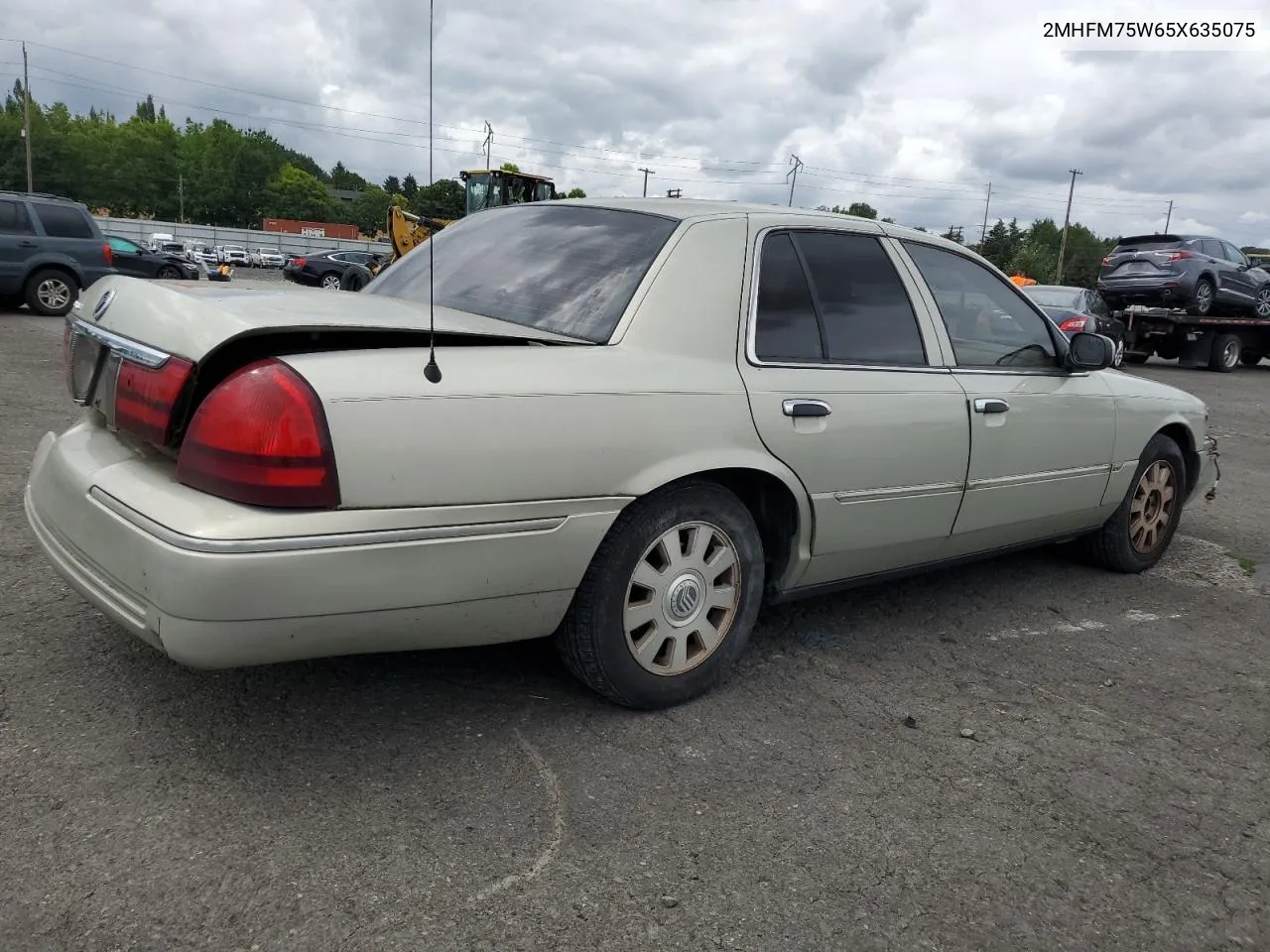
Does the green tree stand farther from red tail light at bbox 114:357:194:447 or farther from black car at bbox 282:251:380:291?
red tail light at bbox 114:357:194:447

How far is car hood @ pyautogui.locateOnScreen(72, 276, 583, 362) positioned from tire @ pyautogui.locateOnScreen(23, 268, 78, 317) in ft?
41.0

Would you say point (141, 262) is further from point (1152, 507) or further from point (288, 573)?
point (288, 573)

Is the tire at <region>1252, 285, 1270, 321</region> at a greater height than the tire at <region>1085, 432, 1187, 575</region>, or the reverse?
the tire at <region>1252, 285, 1270, 321</region>

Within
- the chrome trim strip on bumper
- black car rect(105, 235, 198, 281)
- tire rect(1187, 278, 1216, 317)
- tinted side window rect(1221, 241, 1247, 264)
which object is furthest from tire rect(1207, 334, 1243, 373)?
black car rect(105, 235, 198, 281)

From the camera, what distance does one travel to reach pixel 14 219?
13078 millimetres

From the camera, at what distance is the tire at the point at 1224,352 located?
18547mm

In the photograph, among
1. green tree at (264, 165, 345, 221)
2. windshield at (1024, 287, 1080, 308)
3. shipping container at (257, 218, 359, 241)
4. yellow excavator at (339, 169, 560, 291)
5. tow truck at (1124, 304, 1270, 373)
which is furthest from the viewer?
green tree at (264, 165, 345, 221)

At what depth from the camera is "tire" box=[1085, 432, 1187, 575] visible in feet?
15.2

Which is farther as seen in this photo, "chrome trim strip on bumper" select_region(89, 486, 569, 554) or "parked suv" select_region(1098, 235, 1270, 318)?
"parked suv" select_region(1098, 235, 1270, 318)

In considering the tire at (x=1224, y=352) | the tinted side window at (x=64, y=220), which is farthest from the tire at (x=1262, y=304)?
the tinted side window at (x=64, y=220)

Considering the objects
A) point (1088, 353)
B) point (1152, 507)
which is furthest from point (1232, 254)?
point (1088, 353)

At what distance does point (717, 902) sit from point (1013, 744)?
1.24 m

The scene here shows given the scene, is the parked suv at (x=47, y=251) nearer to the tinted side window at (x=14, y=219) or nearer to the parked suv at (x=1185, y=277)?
the tinted side window at (x=14, y=219)

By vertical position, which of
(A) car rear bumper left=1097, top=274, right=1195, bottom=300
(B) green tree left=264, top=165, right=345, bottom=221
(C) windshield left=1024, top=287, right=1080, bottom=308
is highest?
(B) green tree left=264, top=165, right=345, bottom=221
